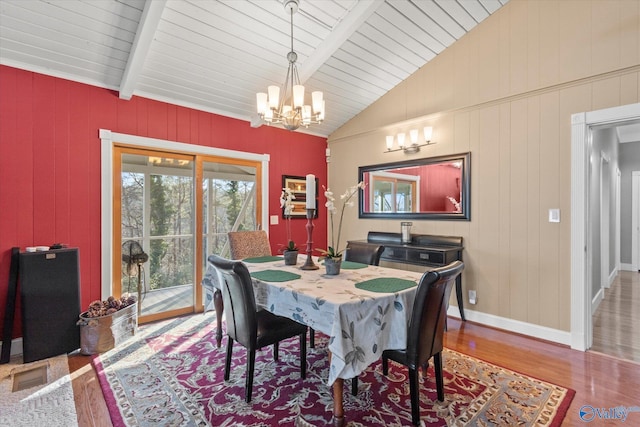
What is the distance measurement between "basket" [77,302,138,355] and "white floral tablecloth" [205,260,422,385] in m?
1.65

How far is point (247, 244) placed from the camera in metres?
3.38

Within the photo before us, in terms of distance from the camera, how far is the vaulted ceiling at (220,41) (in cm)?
251

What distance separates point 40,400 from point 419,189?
12.9 feet

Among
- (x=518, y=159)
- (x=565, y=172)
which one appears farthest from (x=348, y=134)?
(x=565, y=172)

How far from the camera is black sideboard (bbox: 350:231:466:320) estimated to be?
3.34 meters

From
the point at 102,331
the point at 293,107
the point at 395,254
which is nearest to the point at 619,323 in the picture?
the point at 395,254

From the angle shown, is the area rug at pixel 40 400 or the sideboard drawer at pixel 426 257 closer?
the area rug at pixel 40 400

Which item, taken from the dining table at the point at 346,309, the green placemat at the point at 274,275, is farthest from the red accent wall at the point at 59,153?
the dining table at the point at 346,309

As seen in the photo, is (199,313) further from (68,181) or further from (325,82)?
(325,82)

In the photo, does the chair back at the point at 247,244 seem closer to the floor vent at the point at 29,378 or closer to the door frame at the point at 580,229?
the floor vent at the point at 29,378

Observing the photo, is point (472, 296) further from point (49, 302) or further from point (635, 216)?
point (635, 216)

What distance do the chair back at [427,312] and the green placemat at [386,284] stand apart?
7.3 inches

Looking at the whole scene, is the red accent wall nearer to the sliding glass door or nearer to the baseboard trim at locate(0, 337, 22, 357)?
the baseboard trim at locate(0, 337, 22, 357)

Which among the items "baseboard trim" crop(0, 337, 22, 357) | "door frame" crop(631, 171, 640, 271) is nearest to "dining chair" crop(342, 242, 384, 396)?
"baseboard trim" crop(0, 337, 22, 357)
